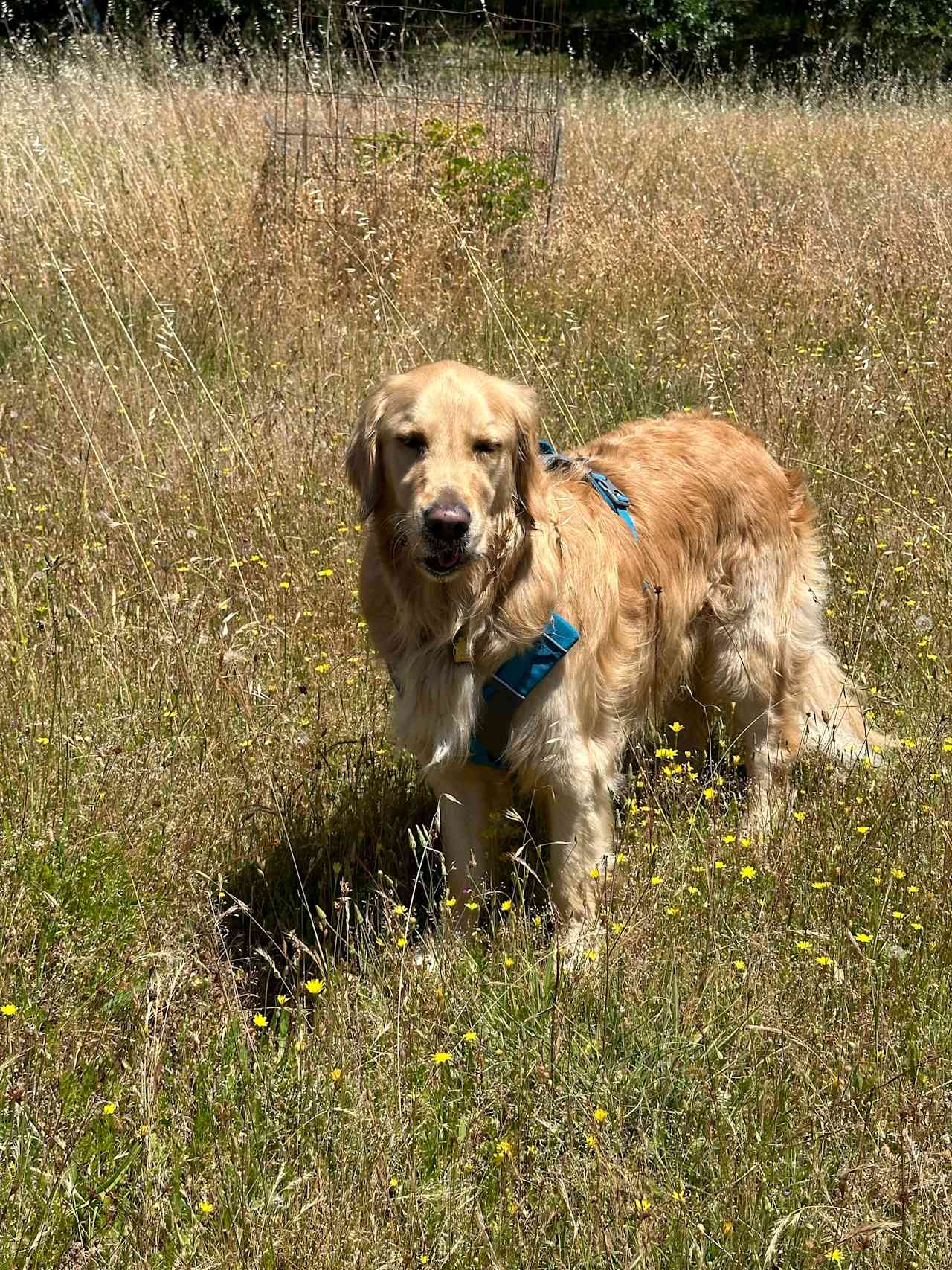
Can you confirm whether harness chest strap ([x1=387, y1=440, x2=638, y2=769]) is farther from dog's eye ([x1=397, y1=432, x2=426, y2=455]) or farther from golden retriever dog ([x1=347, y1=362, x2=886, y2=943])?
dog's eye ([x1=397, y1=432, x2=426, y2=455])

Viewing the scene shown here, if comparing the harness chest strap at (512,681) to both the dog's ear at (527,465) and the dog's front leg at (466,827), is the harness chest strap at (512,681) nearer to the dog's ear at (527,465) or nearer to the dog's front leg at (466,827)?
the dog's front leg at (466,827)

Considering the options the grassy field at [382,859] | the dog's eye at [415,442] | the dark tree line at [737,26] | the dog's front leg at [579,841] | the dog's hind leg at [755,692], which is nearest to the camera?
the grassy field at [382,859]

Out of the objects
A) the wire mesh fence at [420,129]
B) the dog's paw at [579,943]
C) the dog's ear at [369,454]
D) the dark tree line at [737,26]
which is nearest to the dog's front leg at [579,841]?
the dog's paw at [579,943]

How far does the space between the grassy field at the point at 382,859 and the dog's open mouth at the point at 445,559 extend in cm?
66

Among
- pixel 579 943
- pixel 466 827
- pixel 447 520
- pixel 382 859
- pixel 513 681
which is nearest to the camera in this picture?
pixel 447 520

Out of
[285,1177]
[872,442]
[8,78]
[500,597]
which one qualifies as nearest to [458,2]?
[8,78]

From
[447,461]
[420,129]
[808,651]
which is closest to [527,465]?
[447,461]

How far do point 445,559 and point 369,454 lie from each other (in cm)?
44

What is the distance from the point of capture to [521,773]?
274 cm

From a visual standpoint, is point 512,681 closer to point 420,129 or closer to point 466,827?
point 466,827

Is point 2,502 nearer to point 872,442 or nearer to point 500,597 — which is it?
point 500,597

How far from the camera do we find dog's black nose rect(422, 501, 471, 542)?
2332 mm

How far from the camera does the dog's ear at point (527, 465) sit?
263 centimetres

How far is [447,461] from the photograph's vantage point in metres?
2.49
